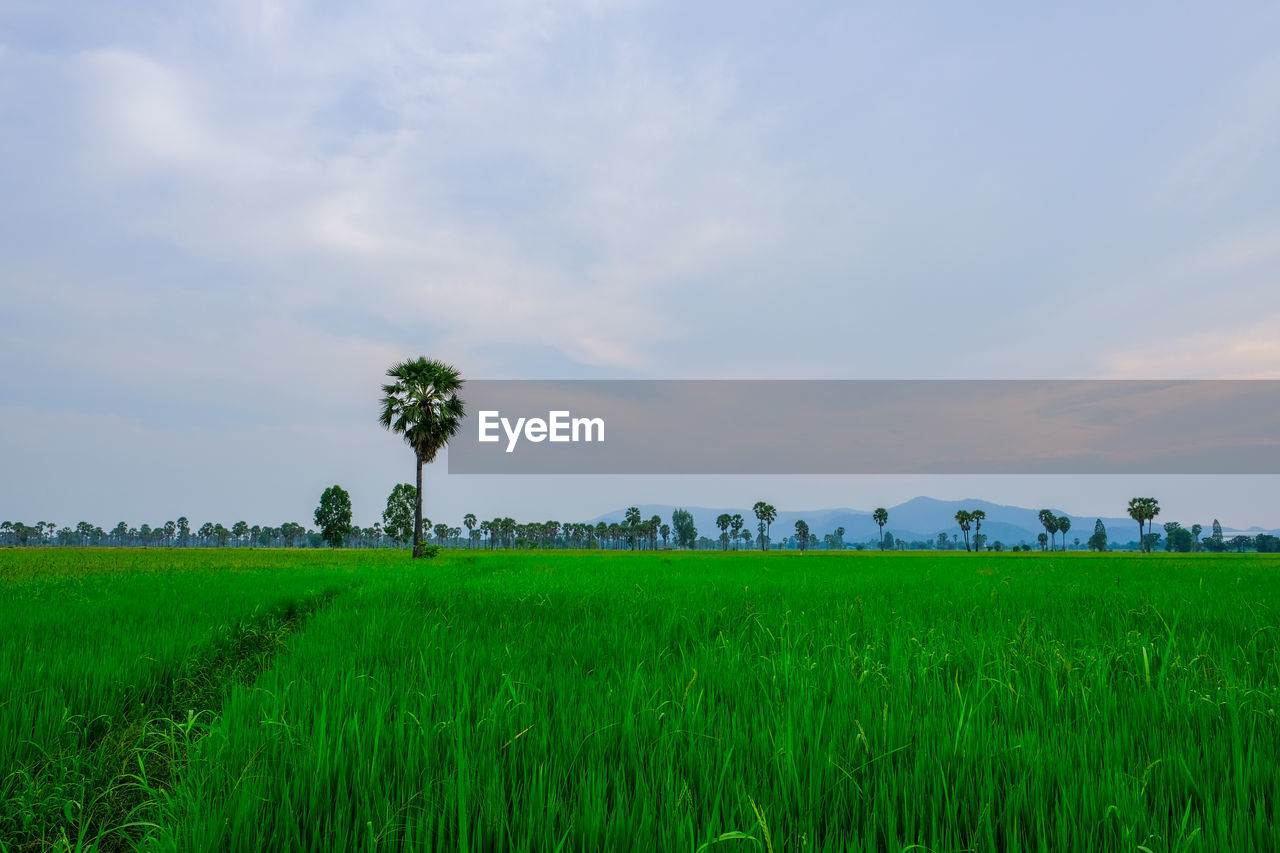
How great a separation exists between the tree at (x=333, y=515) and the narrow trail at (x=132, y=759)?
343 feet

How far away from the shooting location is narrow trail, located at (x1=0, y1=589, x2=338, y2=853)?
8.33ft

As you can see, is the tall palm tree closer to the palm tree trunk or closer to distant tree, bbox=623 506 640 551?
the palm tree trunk

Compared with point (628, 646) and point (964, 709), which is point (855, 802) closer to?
point (964, 709)

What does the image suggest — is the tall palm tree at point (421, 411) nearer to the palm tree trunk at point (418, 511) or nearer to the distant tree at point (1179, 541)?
the palm tree trunk at point (418, 511)

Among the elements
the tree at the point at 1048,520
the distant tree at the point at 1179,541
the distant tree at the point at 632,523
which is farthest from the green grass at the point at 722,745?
the distant tree at the point at 1179,541

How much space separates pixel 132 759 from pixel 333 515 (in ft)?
356

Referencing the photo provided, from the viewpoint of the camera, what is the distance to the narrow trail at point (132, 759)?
2.54 metres

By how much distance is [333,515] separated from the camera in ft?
315

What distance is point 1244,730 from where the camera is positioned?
2.71m

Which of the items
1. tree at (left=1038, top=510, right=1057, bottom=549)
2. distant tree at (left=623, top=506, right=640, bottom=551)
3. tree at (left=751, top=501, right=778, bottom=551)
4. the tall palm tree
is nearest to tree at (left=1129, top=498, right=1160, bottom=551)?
tree at (left=1038, top=510, right=1057, bottom=549)

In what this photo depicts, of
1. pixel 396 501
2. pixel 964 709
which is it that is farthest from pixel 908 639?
pixel 396 501

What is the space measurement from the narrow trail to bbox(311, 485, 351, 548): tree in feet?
343

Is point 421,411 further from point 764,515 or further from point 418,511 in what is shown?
point 764,515

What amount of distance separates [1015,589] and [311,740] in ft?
35.0
